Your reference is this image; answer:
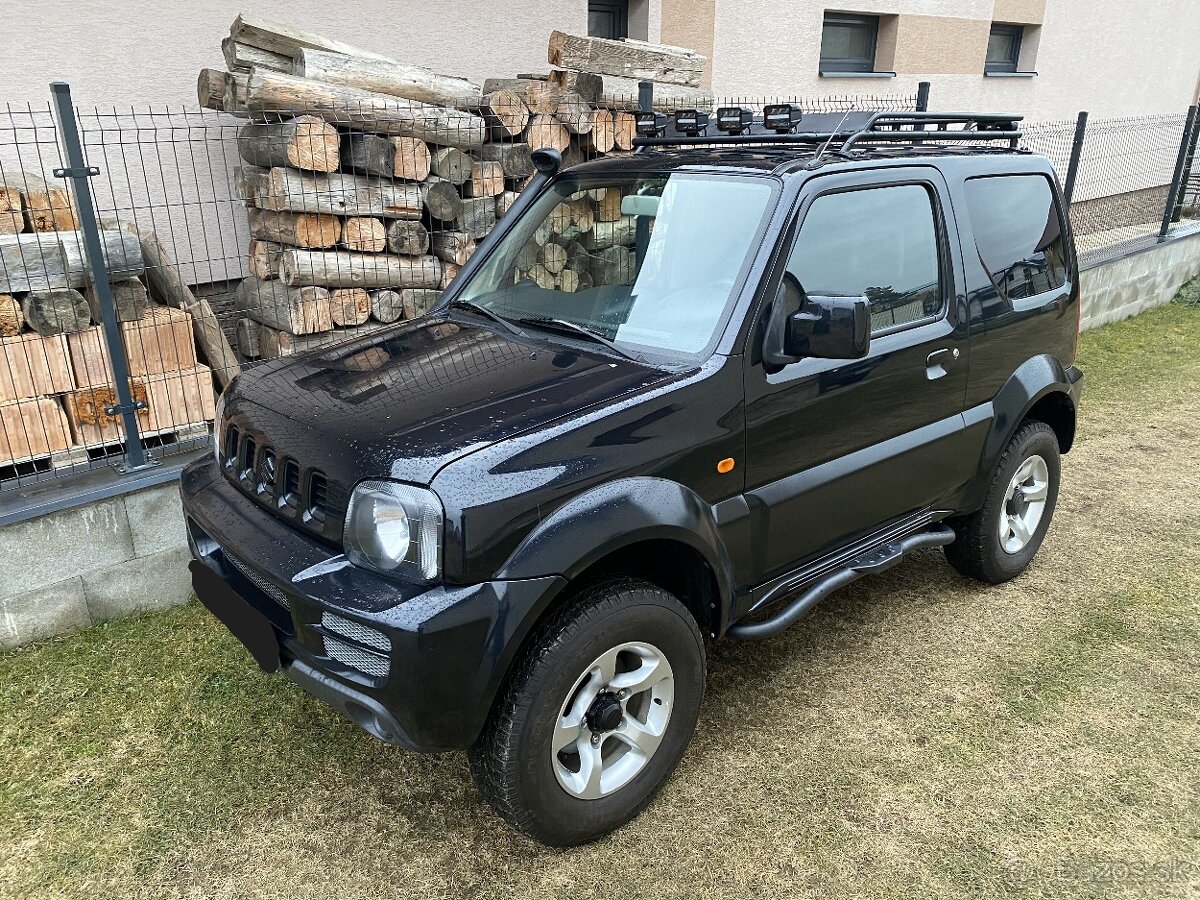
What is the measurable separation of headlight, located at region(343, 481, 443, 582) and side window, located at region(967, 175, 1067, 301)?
2669 millimetres

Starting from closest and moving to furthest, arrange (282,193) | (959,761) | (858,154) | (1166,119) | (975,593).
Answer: (959,761), (858,154), (975,593), (282,193), (1166,119)

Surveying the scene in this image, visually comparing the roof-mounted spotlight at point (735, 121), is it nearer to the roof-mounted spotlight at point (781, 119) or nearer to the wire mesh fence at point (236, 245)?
the roof-mounted spotlight at point (781, 119)

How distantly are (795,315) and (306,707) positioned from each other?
7.67 feet

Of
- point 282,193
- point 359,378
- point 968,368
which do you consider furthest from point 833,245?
point 282,193

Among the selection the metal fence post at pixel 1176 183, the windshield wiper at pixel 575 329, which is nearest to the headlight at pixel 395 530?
the windshield wiper at pixel 575 329

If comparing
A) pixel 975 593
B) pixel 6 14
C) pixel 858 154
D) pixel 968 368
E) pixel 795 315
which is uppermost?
pixel 6 14

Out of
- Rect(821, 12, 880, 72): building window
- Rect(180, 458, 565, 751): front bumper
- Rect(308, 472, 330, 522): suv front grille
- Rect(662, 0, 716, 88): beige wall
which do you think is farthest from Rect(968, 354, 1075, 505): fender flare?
Rect(821, 12, 880, 72): building window

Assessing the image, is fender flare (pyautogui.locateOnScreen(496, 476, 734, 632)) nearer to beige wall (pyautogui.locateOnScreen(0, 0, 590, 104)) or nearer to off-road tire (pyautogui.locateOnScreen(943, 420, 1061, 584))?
off-road tire (pyautogui.locateOnScreen(943, 420, 1061, 584))

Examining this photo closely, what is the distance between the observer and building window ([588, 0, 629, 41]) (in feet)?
27.2

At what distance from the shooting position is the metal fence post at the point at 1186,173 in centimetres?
997

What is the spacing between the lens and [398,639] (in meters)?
2.25

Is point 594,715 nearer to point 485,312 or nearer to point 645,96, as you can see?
point 485,312

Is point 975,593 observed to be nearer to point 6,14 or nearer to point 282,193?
Result: point 282,193

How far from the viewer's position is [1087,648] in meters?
3.82
